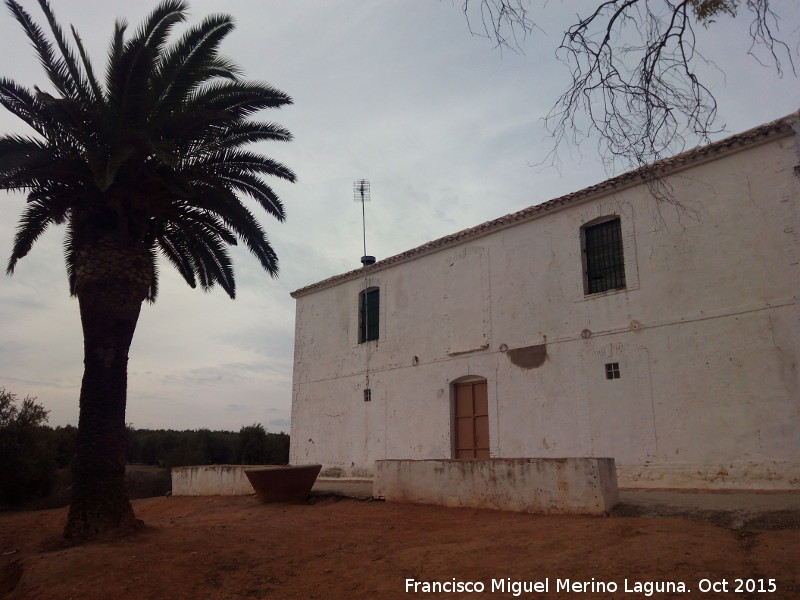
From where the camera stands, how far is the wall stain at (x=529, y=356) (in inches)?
531

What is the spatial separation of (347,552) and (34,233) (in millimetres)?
7137

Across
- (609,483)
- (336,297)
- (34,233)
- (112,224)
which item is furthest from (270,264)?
(336,297)

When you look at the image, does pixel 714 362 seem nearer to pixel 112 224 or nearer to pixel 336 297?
pixel 112 224

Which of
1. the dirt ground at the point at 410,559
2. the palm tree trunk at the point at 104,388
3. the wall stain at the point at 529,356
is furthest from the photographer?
the wall stain at the point at 529,356

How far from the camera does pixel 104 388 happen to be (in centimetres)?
864

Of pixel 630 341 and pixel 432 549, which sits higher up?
pixel 630 341

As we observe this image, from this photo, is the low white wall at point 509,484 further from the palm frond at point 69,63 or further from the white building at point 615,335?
the palm frond at point 69,63

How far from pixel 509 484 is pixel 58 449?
63.5ft

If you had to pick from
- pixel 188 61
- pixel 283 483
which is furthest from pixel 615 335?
pixel 188 61

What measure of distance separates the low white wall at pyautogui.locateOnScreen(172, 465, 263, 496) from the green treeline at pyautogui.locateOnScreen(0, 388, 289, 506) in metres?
2.88

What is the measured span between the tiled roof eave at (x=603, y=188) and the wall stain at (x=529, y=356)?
308cm

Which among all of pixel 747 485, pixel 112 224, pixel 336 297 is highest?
pixel 336 297

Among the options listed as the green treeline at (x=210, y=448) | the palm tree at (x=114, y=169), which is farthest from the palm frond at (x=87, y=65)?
the green treeline at (x=210, y=448)

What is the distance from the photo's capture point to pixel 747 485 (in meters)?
10.2
